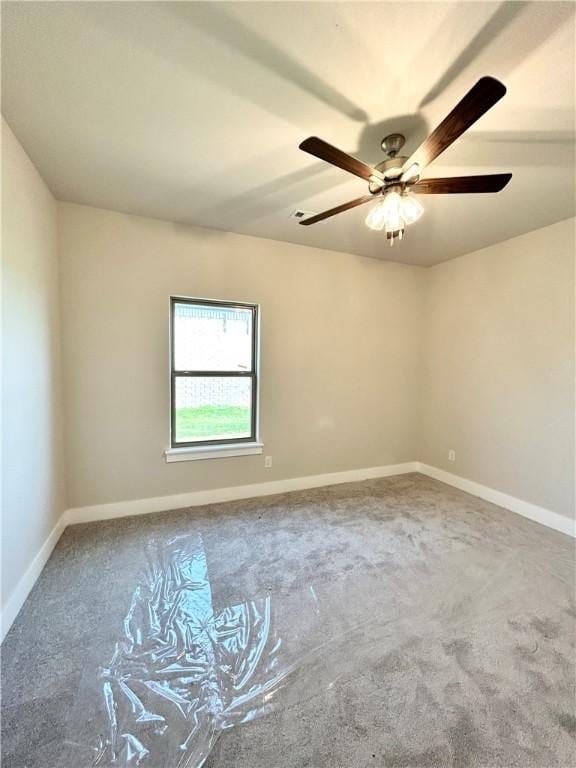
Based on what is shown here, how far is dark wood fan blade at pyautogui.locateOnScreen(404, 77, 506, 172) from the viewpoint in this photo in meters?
0.97

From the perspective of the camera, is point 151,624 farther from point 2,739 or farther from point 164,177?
point 164,177

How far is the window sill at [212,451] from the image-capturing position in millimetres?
2949

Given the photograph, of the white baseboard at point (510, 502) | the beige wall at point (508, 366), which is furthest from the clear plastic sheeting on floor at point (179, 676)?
the beige wall at point (508, 366)

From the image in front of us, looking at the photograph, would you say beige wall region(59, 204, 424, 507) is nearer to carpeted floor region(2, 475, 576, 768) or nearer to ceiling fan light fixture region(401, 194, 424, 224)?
carpeted floor region(2, 475, 576, 768)

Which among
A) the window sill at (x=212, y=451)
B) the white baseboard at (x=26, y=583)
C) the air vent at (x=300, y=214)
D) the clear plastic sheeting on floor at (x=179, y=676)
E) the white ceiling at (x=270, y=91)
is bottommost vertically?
the clear plastic sheeting on floor at (x=179, y=676)

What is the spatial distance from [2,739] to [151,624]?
0.62 metres

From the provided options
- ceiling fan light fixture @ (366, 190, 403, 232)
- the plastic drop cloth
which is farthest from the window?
ceiling fan light fixture @ (366, 190, 403, 232)

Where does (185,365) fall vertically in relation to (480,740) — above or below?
above

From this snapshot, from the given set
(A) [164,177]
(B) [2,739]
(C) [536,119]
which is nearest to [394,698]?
(B) [2,739]

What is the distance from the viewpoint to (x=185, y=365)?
9.96ft

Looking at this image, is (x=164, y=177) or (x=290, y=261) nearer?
(x=164, y=177)

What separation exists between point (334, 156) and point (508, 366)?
2816 millimetres

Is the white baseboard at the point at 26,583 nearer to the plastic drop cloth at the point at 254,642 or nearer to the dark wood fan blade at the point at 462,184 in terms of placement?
the plastic drop cloth at the point at 254,642

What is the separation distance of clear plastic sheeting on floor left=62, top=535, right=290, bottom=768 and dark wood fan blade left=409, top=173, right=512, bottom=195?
2.41 m
